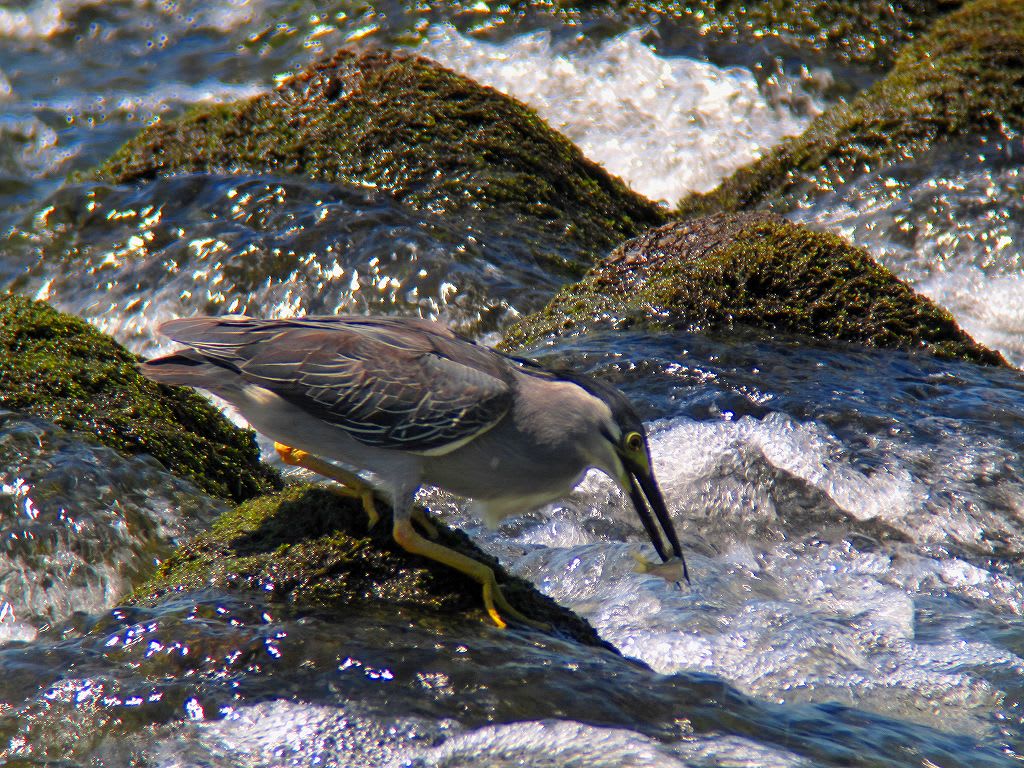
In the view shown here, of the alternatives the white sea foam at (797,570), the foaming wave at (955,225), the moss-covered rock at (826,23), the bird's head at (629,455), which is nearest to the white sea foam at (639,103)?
the moss-covered rock at (826,23)

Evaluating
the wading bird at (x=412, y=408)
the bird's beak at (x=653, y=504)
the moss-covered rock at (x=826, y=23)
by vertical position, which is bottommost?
the moss-covered rock at (x=826, y=23)

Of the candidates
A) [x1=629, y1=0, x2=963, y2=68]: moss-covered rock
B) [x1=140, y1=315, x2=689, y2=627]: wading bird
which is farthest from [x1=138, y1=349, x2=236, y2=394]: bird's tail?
[x1=629, y1=0, x2=963, y2=68]: moss-covered rock

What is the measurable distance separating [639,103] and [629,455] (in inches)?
384

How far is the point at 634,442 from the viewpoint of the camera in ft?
15.3

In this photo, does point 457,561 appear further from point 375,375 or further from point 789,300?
point 789,300

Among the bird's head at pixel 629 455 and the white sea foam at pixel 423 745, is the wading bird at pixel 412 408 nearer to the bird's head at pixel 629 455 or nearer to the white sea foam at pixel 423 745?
the bird's head at pixel 629 455

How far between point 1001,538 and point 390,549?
3565 mm

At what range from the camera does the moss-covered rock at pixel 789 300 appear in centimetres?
747

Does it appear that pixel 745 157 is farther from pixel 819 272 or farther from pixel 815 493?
pixel 815 493

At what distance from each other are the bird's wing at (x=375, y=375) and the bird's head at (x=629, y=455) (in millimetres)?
439

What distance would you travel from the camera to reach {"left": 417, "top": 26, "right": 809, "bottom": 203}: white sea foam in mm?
12797

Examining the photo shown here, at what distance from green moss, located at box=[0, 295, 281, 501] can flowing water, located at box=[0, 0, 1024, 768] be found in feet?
0.77

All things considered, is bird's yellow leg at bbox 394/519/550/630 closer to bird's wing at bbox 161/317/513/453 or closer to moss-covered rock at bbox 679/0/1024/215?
bird's wing at bbox 161/317/513/453

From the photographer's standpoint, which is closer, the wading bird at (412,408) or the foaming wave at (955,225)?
the wading bird at (412,408)
